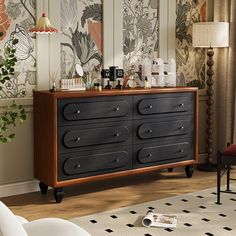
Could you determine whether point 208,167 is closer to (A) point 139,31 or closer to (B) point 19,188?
(A) point 139,31

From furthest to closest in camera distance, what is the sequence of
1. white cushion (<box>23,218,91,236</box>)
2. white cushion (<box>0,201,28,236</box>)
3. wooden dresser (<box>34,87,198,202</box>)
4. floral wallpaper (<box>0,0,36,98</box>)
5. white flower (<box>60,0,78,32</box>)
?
1. white flower (<box>60,0,78,32</box>)
2. floral wallpaper (<box>0,0,36,98</box>)
3. wooden dresser (<box>34,87,198,202</box>)
4. white cushion (<box>23,218,91,236</box>)
5. white cushion (<box>0,201,28,236</box>)

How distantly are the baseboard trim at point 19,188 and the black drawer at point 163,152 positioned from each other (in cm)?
90

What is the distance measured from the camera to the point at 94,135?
4078 millimetres

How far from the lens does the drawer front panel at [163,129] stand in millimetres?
4383

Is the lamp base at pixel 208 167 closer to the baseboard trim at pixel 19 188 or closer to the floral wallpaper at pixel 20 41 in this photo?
the baseboard trim at pixel 19 188

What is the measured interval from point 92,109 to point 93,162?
0.44 meters

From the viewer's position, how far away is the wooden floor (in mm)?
3803

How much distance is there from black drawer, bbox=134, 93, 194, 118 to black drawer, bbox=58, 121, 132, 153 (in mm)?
190

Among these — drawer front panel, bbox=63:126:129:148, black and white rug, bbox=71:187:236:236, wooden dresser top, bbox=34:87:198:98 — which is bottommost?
black and white rug, bbox=71:187:236:236

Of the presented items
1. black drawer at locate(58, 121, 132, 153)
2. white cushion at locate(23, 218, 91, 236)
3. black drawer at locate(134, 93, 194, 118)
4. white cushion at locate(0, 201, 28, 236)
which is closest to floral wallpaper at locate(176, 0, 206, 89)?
black drawer at locate(134, 93, 194, 118)

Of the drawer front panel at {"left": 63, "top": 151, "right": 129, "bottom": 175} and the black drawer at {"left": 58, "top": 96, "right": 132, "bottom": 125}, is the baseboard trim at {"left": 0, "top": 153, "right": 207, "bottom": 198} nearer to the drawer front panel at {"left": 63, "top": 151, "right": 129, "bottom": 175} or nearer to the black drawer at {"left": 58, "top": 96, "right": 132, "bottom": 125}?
the drawer front panel at {"left": 63, "top": 151, "right": 129, "bottom": 175}

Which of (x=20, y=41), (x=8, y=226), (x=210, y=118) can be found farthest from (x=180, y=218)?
(x=8, y=226)

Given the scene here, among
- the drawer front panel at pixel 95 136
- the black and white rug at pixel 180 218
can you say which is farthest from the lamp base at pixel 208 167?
the drawer front panel at pixel 95 136

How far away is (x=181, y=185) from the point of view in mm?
4512
